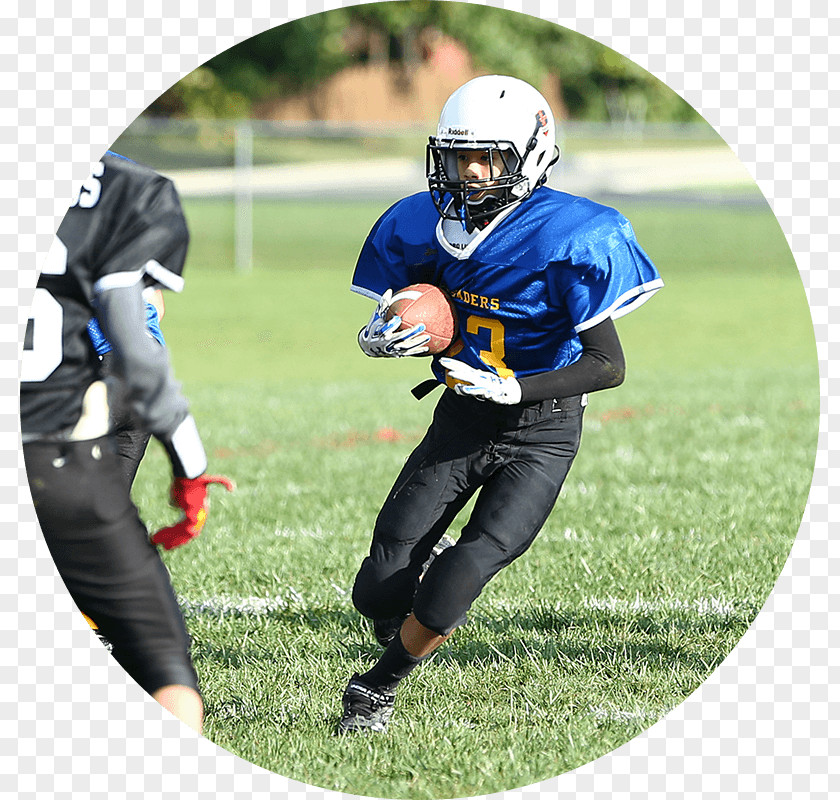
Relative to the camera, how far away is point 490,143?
3.40 metres

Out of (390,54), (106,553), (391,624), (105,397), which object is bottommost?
(391,624)

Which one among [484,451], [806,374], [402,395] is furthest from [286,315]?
[484,451]

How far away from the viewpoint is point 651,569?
458 cm

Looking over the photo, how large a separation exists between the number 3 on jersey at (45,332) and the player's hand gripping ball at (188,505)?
401 mm

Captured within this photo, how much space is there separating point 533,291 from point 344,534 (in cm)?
210

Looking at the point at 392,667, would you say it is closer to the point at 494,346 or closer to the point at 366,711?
A: the point at 366,711

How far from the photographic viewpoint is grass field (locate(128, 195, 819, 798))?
3.38 meters

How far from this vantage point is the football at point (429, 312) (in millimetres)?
3391

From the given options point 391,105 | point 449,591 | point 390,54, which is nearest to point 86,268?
point 449,591

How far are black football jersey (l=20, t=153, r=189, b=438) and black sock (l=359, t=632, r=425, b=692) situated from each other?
119 cm

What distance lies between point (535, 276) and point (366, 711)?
4.41ft

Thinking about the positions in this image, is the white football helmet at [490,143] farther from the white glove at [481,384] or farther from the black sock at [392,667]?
the black sock at [392,667]

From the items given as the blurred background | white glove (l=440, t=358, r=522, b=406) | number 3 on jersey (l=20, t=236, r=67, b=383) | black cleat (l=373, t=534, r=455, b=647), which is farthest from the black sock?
the blurred background

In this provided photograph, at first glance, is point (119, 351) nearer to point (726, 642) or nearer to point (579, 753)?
point (579, 753)
